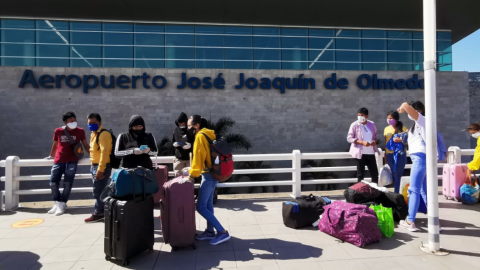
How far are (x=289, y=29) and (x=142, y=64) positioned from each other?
8.80 meters

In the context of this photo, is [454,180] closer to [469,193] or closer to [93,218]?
[469,193]

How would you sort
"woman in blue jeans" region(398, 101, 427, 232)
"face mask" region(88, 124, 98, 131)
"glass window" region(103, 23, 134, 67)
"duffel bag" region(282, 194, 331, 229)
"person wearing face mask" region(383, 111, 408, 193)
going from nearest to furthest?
"woman in blue jeans" region(398, 101, 427, 232), "duffel bag" region(282, 194, 331, 229), "face mask" region(88, 124, 98, 131), "person wearing face mask" region(383, 111, 408, 193), "glass window" region(103, 23, 134, 67)

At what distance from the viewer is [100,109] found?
46.3 feet

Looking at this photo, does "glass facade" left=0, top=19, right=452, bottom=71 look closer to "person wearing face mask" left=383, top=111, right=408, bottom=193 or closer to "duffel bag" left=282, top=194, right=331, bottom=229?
"person wearing face mask" left=383, top=111, right=408, bottom=193

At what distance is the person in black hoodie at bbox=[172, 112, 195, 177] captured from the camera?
5414mm

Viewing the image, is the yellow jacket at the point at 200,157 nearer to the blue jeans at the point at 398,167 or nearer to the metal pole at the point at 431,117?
the metal pole at the point at 431,117

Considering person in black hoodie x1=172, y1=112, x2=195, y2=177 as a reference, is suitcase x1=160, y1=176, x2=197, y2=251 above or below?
below

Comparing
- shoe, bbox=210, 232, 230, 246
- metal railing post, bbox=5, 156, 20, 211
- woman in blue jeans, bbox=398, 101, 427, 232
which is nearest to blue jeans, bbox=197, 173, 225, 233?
shoe, bbox=210, 232, 230, 246

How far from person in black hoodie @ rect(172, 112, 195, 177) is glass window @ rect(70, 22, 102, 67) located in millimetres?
11348

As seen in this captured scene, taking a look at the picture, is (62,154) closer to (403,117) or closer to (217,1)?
(217,1)

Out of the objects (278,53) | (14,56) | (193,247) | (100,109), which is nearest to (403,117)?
(278,53)

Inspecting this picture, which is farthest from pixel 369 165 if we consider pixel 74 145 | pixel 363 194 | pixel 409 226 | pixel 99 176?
pixel 74 145

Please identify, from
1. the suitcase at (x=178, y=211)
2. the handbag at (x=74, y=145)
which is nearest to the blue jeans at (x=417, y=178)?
the suitcase at (x=178, y=211)

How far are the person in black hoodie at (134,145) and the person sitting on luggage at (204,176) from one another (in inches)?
28.8
